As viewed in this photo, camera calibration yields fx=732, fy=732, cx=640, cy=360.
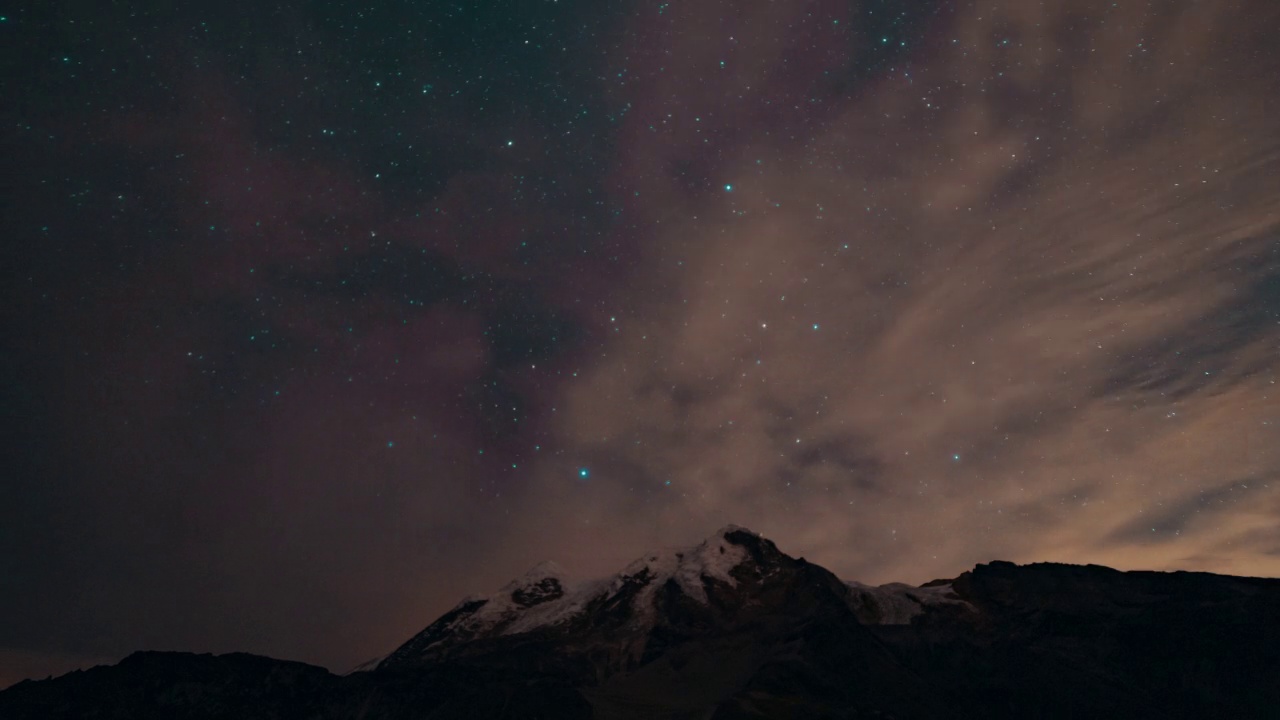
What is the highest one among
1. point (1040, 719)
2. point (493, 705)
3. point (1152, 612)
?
point (1152, 612)

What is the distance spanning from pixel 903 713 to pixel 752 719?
35.8 m

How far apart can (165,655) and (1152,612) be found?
879ft

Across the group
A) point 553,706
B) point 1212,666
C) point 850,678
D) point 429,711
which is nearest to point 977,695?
point 850,678

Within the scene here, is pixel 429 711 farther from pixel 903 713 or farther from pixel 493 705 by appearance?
pixel 903 713

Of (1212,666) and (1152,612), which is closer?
(1212,666)

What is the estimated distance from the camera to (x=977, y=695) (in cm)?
17675

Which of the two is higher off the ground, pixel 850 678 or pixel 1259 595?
pixel 1259 595

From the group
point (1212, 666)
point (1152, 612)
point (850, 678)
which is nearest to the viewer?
point (1212, 666)

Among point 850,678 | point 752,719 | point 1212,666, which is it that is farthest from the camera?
point 850,678

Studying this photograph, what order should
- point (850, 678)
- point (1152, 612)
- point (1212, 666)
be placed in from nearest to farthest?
1. point (1212, 666)
2. point (850, 678)
3. point (1152, 612)

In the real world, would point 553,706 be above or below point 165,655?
below

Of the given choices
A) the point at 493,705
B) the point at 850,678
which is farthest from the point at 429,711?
the point at 850,678

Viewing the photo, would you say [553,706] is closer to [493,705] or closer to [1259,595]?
[493,705]

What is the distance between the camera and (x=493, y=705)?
180000 millimetres
